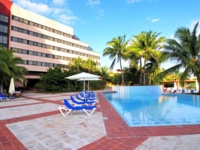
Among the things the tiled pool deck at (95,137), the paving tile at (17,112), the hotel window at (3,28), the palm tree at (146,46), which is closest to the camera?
the tiled pool deck at (95,137)

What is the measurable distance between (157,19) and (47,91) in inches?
750

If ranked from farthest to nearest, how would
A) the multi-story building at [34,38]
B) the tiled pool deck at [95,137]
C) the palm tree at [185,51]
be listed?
the multi-story building at [34,38], the palm tree at [185,51], the tiled pool deck at [95,137]

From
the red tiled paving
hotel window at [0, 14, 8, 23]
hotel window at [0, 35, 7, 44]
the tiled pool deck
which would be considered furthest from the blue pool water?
hotel window at [0, 14, 8, 23]

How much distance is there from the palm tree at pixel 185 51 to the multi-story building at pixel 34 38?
29740mm

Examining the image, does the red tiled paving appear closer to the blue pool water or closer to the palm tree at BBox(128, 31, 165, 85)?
the blue pool water

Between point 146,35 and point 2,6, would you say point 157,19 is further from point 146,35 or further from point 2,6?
point 2,6

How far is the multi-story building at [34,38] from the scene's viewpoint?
3008cm

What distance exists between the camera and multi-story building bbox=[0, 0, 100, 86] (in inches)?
1184

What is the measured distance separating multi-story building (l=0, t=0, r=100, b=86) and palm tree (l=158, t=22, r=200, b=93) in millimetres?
29740

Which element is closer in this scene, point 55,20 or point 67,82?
point 67,82

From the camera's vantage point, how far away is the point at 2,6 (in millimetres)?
29281

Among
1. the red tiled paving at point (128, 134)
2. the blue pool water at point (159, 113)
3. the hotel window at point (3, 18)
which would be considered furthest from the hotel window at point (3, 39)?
the red tiled paving at point (128, 134)

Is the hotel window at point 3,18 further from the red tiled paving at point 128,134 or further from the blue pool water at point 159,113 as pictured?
the red tiled paving at point 128,134

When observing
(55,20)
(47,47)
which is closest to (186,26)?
(47,47)
